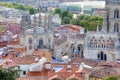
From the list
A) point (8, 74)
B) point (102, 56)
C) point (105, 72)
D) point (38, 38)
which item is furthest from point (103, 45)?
point (8, 74)

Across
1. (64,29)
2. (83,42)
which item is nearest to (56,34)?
(64,29)

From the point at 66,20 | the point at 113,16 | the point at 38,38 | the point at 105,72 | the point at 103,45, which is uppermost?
the point at 113,16

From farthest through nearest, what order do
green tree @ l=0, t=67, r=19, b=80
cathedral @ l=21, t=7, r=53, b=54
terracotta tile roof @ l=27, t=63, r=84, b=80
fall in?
1. cathedral @ l=21, t=7, r=53, b=54
2. terracotta tile roof @ l=27, t=63, r=84, b=80
3. green tree @ l=0, t=67, r=19, b=80

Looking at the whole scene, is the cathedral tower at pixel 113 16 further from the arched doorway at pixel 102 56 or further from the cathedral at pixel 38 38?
the cathedral at pixel 38 38

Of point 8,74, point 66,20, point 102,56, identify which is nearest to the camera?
point 8,74

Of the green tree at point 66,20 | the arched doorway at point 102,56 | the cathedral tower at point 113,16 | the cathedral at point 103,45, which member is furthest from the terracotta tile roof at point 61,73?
the green tree at point 66,20

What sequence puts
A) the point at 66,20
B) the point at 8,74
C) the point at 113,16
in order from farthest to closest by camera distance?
the point at 66,20 < the point at 113,16 < the point at 8,74

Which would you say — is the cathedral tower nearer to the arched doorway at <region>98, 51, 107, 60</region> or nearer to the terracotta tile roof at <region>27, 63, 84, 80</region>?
the arched doorway at <region>98, 51, 107, 60</region>

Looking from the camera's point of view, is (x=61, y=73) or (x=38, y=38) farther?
(x=38, y=38)

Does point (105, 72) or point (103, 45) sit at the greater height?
point (105, 72)

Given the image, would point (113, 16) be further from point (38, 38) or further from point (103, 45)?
point (38, 38)

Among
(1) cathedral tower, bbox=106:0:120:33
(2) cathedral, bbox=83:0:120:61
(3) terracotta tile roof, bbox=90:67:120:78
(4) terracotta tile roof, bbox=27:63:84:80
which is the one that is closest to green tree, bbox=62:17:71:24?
(1) cathedral tower, bbox=106:0:120:33
